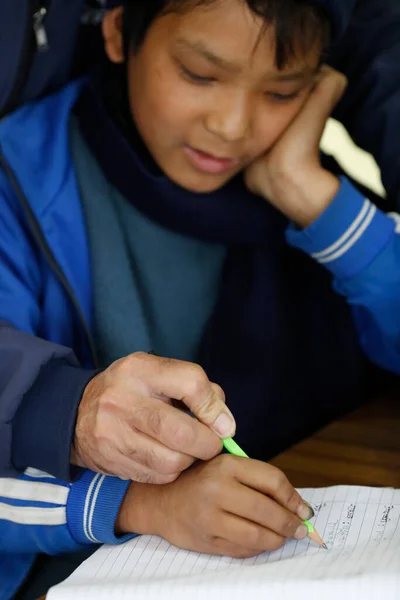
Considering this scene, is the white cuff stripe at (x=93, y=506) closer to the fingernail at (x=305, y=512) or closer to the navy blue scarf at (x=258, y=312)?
the fingernail at (x=305, y=512)

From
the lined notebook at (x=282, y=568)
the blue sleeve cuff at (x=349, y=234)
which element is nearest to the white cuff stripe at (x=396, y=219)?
the blue sleeve cuff at (x=349, y=234)

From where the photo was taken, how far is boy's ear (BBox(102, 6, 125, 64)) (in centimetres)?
109

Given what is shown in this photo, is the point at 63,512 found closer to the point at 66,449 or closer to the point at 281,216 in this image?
the point at 66,449

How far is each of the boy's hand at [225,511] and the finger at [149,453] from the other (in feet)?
0.12

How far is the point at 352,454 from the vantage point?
0.99 metres

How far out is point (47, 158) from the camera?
1.06 metres

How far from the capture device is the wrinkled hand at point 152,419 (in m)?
0.72

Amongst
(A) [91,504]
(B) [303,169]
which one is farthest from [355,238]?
(A) [91,504]

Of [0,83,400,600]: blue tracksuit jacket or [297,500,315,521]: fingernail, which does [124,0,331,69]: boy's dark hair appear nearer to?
[0,83,400,600]: blue tracksuit jacket

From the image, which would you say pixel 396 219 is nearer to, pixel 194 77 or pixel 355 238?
pixel 355 238

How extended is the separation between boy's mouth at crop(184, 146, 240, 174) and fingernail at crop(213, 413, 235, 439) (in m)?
0.45

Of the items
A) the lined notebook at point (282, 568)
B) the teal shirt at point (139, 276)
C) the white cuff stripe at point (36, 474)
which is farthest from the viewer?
the teal shirt at point (139, 276)

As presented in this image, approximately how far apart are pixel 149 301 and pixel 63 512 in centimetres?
41

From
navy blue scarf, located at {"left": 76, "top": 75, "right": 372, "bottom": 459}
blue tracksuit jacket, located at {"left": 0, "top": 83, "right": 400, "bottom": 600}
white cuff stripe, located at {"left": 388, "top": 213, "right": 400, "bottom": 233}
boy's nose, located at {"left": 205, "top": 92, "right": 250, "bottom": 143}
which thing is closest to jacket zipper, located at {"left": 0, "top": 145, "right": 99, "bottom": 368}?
blue tracksuit jacket, located at {"left": 0, "top": 83, "right": 400, "bottom": 600}
